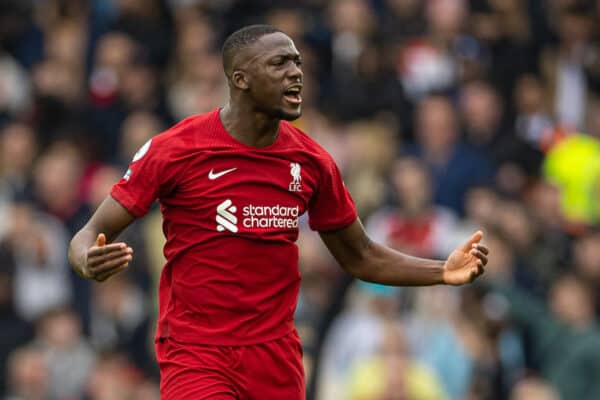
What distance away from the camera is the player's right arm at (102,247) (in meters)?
5.86

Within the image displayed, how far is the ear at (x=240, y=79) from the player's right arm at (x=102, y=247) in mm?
739

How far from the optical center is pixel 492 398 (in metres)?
10.5

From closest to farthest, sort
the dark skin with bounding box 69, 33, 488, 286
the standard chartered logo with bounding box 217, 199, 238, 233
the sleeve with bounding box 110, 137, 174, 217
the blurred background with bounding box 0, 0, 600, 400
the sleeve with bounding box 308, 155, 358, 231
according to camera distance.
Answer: the dark skin with bounding box 69, 33, 488, 286, the sleeve with bounding box 110, 137, 174, 217, the standard chartered logo with bounding box 217, 199, 238, 233, the sleeve with bounding box 308, 155, 358, 231, the blurred background with bounding box 0, 0, 600, 400

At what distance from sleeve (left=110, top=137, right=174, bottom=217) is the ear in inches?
16.9

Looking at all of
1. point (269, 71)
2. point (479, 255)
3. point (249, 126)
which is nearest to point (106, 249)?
point (249, 126)

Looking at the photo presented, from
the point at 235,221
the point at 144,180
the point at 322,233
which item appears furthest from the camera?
the point at 322,233

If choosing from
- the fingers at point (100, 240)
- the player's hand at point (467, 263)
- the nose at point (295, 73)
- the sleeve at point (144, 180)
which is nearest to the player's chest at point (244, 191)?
the sleeve at point (144, 180)

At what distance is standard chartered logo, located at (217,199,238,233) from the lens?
6.39m

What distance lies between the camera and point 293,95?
21.0 ft

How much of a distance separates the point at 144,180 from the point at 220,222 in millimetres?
377

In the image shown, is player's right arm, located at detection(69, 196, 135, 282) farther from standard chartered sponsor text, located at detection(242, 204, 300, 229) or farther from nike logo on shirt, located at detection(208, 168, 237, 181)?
standard chartered sponsor text, located at detection(242, 204, 300, 229)

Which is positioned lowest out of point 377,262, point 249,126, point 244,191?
point 377,262

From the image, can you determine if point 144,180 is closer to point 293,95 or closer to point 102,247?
point 102,247

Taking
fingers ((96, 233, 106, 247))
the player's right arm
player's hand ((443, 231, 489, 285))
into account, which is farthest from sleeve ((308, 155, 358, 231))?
fingers ((96, 233, 106, 247))
